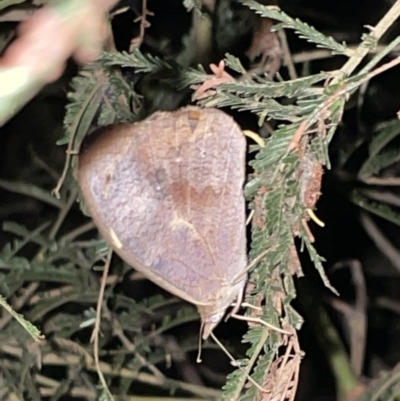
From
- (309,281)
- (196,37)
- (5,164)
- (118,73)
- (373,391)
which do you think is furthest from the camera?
(5,164)

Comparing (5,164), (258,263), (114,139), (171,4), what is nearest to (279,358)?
(258,263)

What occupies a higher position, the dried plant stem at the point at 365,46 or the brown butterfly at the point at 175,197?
the dried plant stem at the point at 365,46

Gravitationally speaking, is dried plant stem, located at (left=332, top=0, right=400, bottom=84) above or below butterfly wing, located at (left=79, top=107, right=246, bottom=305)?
above

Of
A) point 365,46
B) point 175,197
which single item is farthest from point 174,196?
point 365,46

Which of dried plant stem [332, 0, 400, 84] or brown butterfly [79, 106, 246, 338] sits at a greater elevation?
dried plant stem [332, 0, 400, 84]

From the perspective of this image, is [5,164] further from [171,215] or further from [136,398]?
[171,215]

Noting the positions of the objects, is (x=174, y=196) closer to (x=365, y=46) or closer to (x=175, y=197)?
(x=175, y=197)

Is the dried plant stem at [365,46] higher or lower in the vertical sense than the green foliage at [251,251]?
higher

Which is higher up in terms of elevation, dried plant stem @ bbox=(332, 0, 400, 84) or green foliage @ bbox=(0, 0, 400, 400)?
dried plant stem @ bbox=(332, 0, 400, 84)
